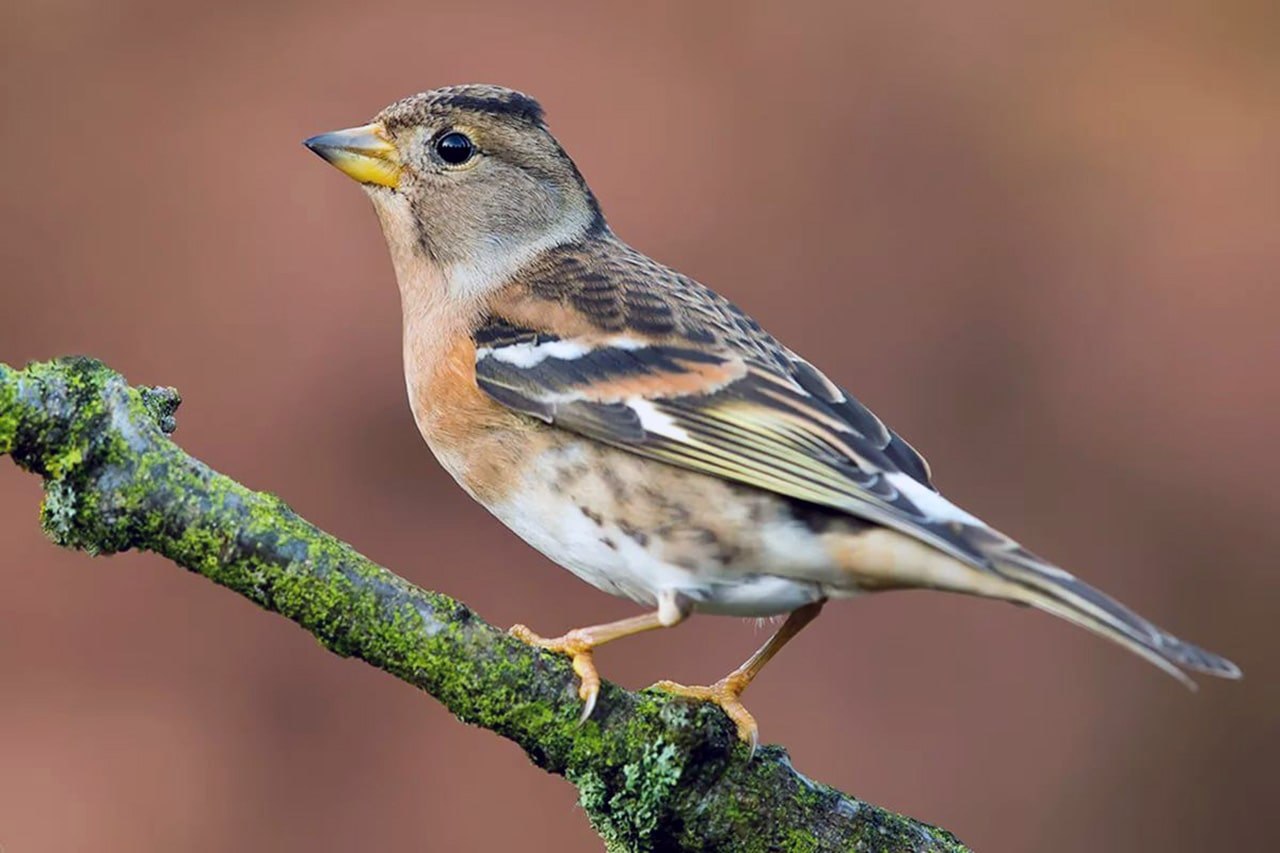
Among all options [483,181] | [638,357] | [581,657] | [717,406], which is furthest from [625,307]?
[581,657]

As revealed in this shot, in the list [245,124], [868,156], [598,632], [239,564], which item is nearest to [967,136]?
[868,156]

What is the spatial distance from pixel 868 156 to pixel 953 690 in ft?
9.55

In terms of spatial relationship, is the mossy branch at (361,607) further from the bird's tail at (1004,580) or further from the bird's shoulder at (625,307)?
the bird's shoulder at (625,307)

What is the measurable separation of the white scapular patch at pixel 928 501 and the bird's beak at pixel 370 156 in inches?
67.0

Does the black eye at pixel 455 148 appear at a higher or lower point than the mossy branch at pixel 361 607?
higher

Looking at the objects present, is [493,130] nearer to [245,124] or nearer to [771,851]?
[771,851]

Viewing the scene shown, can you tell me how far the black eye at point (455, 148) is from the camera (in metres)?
4.46

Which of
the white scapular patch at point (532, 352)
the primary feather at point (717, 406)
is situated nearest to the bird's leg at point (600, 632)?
the primary feather at point (717, 406)

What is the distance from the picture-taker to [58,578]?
7.42 meters

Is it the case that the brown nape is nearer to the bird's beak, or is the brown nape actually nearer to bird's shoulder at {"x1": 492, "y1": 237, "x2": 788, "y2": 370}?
the bird's beak

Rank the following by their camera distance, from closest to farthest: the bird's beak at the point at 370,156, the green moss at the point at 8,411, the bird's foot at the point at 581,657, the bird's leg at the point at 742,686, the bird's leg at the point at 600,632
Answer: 1. the green moss at the point at 8,411
2. the bird's foot at the point at 581,657
3. the bird's leg at the point at 600,632
4. the bird's leg at the point at 742,686
5. the bird's beak at the point at 370,156

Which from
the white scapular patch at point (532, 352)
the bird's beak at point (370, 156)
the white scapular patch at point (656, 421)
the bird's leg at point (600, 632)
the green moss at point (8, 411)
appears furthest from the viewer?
the bird's beak at point (370, 156)

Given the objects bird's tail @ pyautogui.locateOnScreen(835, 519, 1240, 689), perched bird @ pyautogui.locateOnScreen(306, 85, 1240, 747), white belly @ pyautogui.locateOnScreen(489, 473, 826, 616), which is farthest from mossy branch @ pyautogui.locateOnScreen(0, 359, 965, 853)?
bird's tail @ pyautogui.locateOnScreen(835, 519, 1240, 689)

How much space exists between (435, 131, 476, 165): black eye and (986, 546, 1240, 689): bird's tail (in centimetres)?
199
